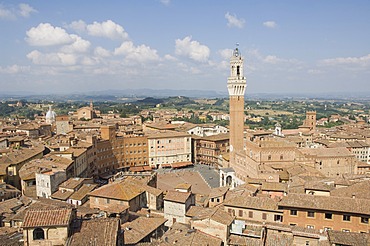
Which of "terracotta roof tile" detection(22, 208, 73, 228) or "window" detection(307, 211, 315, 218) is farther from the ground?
"terracotta roof tile" detection(22, 208, 73, 228)

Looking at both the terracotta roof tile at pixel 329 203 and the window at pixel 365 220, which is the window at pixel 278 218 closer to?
the terracotta roof tile at pixel 329 203

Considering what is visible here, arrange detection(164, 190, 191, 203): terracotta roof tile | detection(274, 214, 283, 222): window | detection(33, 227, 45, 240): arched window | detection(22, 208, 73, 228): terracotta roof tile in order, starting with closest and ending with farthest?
detection(22, 208, 73, 228): terracotta roof tile < detection(33, 227, 45, 240): arched window < detection(274, 214, 283, 222): window < detection(164, 190, 191, 203): terracotta roof tile

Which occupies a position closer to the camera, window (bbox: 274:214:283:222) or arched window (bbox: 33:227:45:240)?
arched window (bbox: 33:227:45:240)

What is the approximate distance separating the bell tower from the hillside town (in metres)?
0.18

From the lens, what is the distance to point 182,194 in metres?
30.0

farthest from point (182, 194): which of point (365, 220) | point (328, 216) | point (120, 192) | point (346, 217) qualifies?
point (365, 220)

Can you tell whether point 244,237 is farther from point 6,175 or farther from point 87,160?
point 87,160

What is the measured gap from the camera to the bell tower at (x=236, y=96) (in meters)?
59.6

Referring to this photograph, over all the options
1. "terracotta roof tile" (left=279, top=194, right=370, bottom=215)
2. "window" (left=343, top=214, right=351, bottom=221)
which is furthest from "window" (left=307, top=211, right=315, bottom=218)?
"window" (left=343, top=214, right=351, bottom=221)

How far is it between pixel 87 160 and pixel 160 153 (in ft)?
66.8

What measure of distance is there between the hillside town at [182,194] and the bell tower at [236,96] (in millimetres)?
184

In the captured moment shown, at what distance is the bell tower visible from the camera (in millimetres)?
59594

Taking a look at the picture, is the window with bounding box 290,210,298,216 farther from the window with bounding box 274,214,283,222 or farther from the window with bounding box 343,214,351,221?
the window with bounding box 343,214,351,221

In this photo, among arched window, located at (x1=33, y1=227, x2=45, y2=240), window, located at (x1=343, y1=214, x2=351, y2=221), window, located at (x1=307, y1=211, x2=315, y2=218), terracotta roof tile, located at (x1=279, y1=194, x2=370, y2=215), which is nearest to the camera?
arched window, located at (x1=33, y1=227, x2=45, y2=240)
